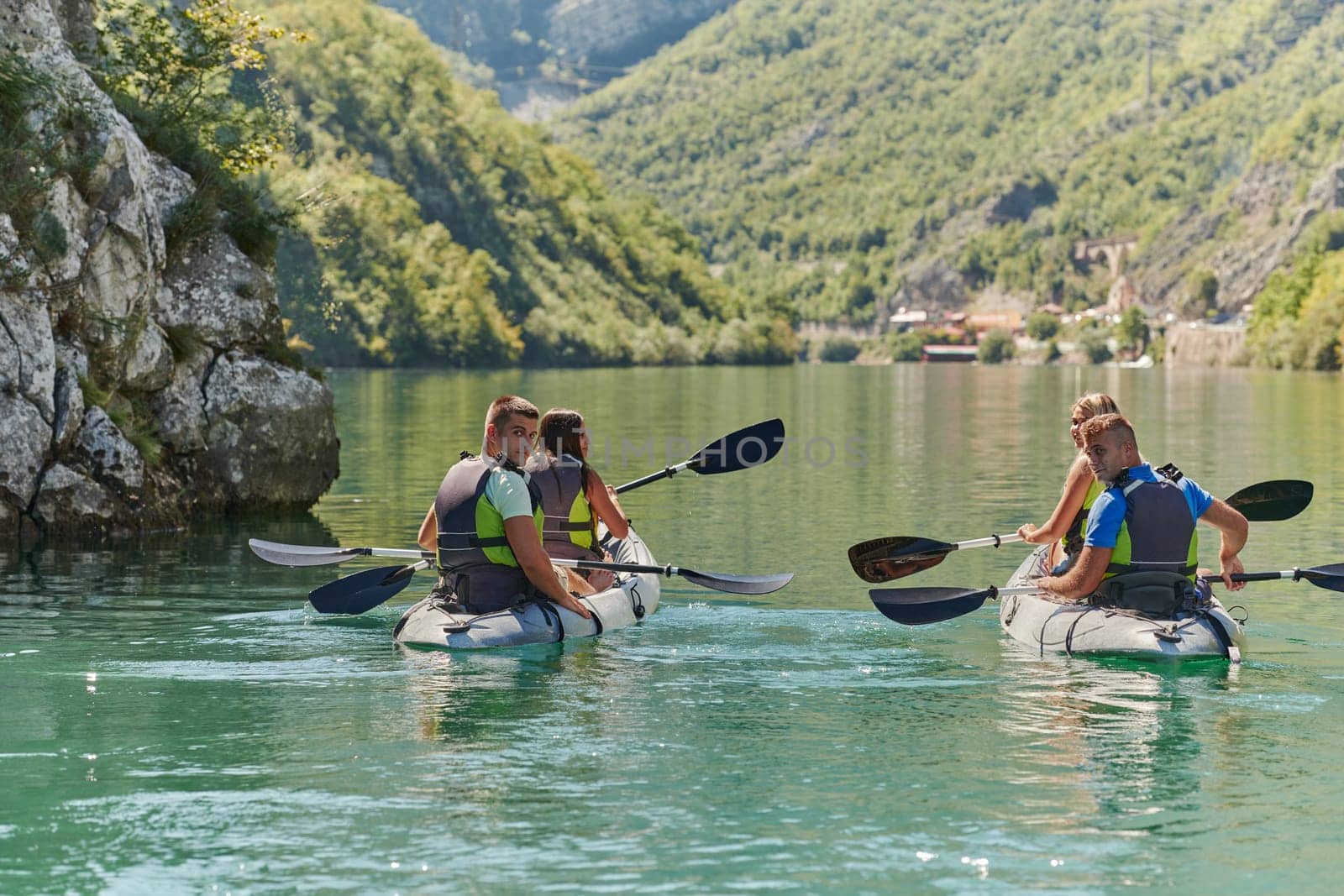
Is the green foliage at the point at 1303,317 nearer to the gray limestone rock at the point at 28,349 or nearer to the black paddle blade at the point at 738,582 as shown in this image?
the gray limestone rock at the point at 28,349

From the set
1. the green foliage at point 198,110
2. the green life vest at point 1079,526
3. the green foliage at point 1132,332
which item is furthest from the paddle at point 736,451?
the green foliage at point 1132,332

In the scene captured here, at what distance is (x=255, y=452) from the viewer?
71.2ft

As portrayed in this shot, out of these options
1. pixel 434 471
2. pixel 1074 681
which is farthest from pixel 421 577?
pixel 434 471

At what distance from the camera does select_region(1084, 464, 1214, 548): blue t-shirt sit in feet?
38.8

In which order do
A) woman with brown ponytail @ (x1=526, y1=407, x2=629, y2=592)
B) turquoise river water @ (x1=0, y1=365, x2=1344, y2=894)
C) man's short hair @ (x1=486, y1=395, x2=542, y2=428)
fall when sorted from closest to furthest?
turquoise river water @ (x1=0, y1=365, x2=1344, y2=894)
man's short hair @ (x1=486, y1=395, x2=542, y2=428)
woman with brown ponytail @ (x1=526, y1=407, x2=629, y2=592)

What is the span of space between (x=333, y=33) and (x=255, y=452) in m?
124

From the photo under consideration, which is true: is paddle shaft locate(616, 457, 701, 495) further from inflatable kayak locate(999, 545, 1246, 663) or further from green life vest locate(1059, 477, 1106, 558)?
inflatable kayak locate(999, 545, 1246, 663)

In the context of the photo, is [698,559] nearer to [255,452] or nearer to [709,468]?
[709,468]

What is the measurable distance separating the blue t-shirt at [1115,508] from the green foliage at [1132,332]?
177 meters

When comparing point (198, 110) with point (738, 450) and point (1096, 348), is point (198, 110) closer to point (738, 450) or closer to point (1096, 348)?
point (738, 450)

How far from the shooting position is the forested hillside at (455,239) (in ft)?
374

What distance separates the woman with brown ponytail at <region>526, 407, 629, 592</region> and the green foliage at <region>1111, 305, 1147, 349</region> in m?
176

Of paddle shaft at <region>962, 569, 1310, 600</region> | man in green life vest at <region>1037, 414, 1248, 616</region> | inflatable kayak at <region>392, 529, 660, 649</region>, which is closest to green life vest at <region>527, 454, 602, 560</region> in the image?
inflatable kayak at <region>392, 529, 660, 649</region>

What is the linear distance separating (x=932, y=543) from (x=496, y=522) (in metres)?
4.04
